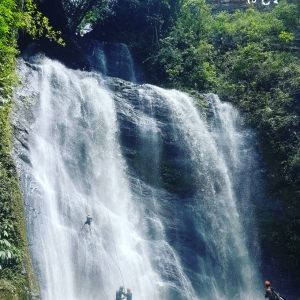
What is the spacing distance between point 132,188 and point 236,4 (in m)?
29.0

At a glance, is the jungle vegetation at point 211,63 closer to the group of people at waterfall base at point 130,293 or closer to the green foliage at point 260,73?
the green foliage at point 260,73

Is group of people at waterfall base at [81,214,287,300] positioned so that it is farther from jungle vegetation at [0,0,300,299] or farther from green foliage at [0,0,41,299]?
jungle vegetation at [0,0,300,299]

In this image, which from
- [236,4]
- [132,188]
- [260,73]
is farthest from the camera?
[236,4]

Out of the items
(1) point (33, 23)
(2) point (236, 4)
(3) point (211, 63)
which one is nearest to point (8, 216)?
(1) point (33, 23)

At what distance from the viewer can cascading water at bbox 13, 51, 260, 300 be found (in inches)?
492

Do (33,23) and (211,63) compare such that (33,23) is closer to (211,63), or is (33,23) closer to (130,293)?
(130,293)

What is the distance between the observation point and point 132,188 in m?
16.1

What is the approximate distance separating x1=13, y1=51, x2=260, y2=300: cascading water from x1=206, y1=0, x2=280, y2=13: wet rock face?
2004 cm

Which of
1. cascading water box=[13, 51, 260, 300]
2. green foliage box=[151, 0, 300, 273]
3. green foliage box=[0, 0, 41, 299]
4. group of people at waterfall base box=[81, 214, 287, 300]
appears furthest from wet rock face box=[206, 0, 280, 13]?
group of people at waterfall base box=[81, 214, 287, 300]

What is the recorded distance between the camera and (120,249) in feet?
44.1

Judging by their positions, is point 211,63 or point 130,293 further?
point 211,63

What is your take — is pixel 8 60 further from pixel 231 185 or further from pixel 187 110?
pixel 231 185

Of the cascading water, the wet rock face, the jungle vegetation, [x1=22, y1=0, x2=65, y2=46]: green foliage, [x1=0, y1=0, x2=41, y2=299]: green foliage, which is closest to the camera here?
[x1=0, y1=0, x2=41, y2=299]: green foliage

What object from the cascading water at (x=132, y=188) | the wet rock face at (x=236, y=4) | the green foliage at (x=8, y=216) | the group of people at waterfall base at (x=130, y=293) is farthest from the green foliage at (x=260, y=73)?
the green foliage at (x=8, y=216)
